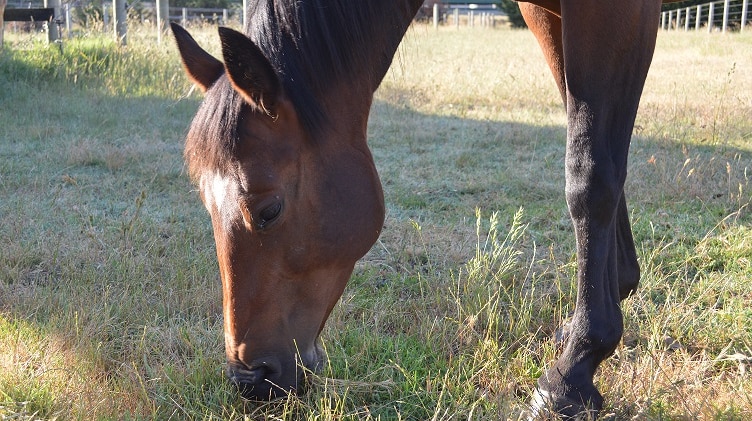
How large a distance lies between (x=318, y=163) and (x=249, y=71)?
1.09ft

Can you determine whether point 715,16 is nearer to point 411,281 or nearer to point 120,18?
point 120,18

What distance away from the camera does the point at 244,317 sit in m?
1.88

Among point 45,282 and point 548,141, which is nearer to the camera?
point 45,282

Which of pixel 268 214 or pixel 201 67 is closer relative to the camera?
pixel 268 214

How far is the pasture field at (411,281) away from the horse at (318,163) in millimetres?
161

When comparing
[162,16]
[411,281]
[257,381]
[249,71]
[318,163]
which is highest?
[162,16]

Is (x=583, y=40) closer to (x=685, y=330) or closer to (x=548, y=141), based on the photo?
(x=685, y=330)

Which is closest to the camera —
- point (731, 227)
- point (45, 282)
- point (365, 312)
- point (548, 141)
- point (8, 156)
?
point (365, 312)

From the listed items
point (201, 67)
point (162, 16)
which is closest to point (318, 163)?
point (201, 67)

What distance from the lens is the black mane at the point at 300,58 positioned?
6.06 ft

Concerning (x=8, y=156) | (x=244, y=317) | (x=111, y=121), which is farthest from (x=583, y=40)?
(x=111, y=121)

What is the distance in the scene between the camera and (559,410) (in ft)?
6.52

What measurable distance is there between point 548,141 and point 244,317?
4377 millimetres

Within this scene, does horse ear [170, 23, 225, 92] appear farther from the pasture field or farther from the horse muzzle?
the horse muzzle
